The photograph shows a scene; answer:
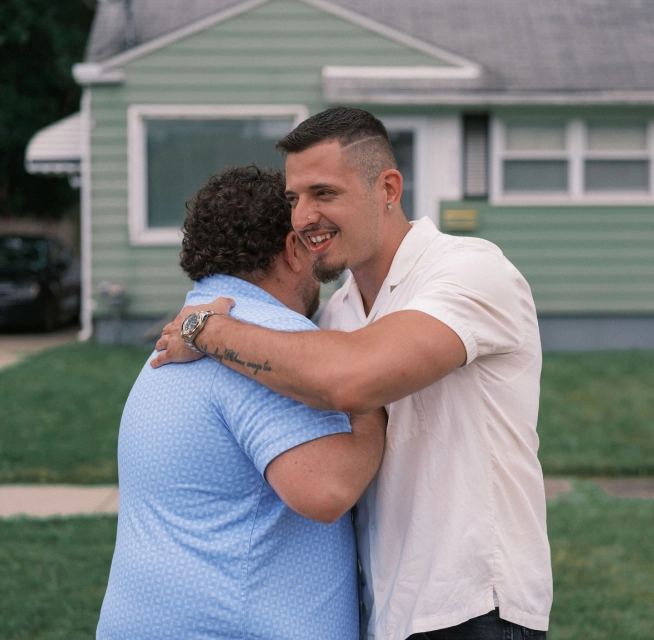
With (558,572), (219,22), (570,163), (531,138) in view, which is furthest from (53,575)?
(570,163)

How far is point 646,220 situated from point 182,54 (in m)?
6.41

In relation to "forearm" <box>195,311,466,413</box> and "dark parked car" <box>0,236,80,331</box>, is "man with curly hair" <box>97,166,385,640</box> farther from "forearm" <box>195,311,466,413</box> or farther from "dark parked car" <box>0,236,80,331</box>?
"dark parked car" <box>0,236,80,331</box>

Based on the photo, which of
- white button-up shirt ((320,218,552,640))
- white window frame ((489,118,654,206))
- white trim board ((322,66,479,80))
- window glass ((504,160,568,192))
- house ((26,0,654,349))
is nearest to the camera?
white button-up shirt ((320,218,552,640))

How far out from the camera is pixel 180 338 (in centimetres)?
207

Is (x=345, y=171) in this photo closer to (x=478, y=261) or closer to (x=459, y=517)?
(x=478, y=261)

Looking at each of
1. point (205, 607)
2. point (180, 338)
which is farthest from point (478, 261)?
point (205, 607)

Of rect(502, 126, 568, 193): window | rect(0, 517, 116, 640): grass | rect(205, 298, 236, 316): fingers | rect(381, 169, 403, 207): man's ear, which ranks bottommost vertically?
rect(0, 517, 116, 640): grass

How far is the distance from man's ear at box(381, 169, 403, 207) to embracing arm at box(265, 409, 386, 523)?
0.64 m

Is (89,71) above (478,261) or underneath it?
above

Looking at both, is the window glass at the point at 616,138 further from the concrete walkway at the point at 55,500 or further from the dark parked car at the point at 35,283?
the dark parked car at the point at 35,283

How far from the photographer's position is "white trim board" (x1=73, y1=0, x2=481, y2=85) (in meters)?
11.4

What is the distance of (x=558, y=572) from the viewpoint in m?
4.68

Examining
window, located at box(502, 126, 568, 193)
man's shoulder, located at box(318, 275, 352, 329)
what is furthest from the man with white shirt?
window, located at box(502, 126, 568, 193)

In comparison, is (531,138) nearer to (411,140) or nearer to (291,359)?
(411,140)
